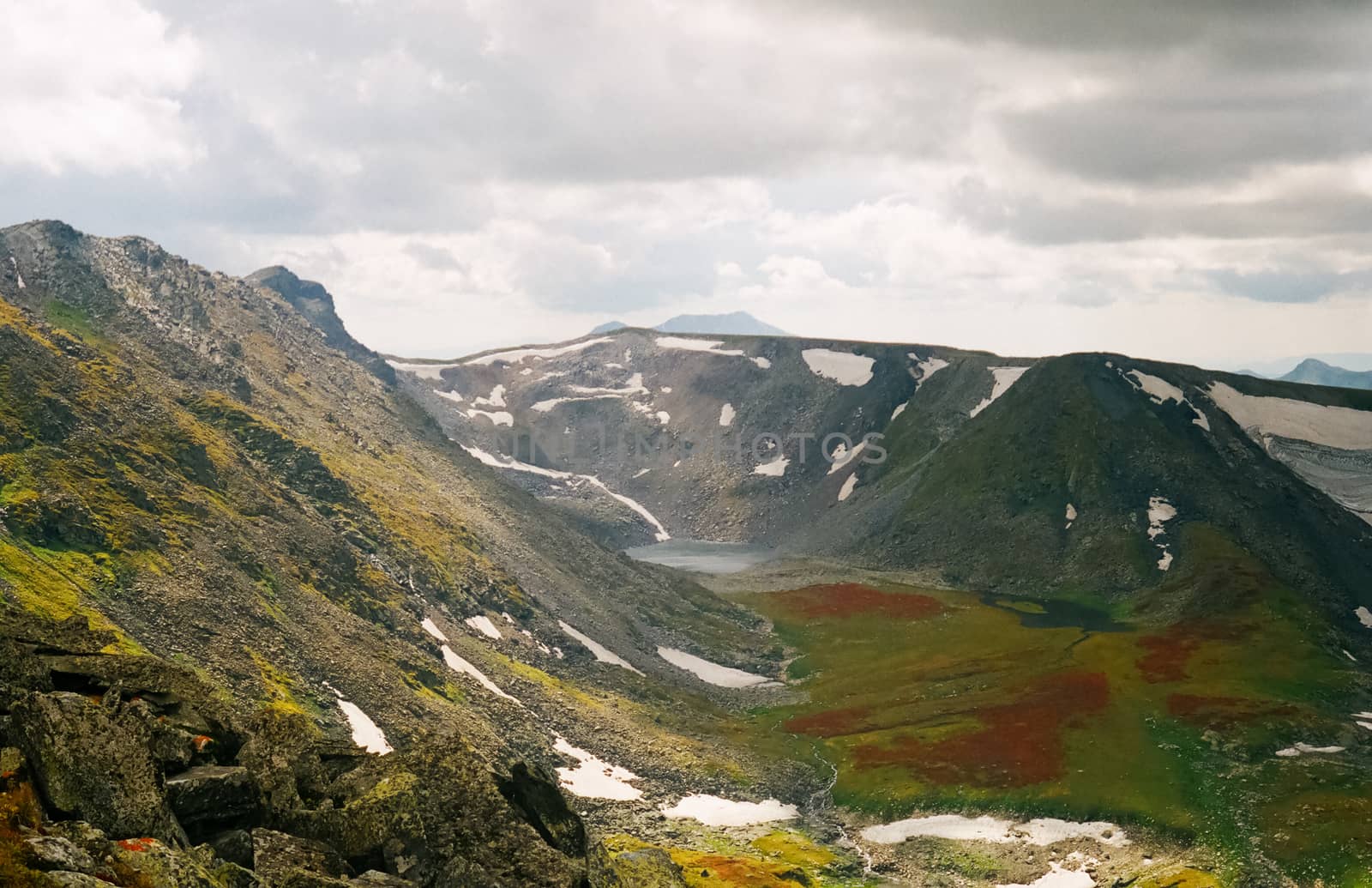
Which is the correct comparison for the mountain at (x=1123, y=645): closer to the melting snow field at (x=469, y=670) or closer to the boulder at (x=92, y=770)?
the melting snow field at (x=469, y=670)

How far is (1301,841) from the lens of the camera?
74625 mm

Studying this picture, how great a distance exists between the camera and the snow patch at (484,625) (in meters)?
110

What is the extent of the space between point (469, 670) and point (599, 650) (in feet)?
91.5

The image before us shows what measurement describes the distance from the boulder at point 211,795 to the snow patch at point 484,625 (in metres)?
82.3

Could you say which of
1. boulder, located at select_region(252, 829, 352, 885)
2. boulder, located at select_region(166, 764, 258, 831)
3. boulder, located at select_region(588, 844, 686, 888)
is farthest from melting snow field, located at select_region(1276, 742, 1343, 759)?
boulder, located at select_region(166, 764, 258, 831)

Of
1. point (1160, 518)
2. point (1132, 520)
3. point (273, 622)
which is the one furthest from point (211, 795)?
point (1160, 518)

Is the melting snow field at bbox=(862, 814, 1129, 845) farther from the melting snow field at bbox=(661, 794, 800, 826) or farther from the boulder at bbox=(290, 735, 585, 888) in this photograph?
the boulder at bbox=(290, 735, 585, 888)

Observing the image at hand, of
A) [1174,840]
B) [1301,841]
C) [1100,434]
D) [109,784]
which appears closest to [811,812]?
[1174,840]

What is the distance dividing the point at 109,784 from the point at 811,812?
246ft

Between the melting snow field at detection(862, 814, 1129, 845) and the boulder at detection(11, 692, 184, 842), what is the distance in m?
70.5

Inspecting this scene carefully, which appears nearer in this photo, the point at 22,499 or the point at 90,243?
the point at 22,499

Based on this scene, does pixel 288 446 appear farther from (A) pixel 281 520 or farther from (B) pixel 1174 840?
(B) pixel 1174 840

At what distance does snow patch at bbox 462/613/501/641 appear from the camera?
110131mm

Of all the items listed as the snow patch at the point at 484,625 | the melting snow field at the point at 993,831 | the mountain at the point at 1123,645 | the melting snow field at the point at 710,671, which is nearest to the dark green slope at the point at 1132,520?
the mountain at the point at 1123,645
